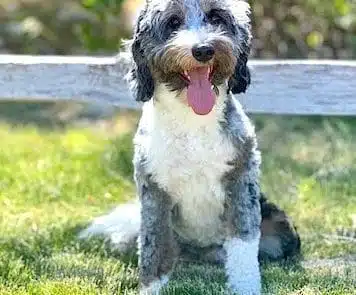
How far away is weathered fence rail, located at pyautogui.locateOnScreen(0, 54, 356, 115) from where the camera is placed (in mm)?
5887

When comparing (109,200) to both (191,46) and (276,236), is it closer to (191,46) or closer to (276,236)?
(276,236)

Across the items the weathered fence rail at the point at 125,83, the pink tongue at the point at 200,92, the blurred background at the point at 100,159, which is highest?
the pink tongue at the point at 200,92

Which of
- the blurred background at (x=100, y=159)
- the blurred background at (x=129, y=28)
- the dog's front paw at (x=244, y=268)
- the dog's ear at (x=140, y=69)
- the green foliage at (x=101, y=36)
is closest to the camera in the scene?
the dog's ear at (x=140, y=69)

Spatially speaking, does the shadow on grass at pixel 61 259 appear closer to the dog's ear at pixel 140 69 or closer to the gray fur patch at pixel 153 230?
the gray fur patch at pixel 153 230

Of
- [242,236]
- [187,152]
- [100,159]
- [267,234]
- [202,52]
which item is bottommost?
[100,159]

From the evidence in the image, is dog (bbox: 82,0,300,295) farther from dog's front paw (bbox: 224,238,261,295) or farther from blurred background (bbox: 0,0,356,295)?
blurred background (bbox: 0,0,356,295)

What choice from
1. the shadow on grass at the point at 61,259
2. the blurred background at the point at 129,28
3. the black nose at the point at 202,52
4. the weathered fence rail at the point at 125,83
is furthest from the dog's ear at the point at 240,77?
the blurred background at the point at 129,28

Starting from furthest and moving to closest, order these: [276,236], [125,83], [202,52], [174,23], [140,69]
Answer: [125,83], [276,236], [140,69], [174,23], [202,52]

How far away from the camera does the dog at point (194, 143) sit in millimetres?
4734

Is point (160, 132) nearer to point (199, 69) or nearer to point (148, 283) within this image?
point (199, 69)

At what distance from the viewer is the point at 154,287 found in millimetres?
5043

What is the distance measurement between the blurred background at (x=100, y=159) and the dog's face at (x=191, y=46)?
1.04m

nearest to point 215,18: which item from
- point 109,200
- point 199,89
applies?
point 199,89

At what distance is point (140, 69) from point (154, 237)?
830mm
